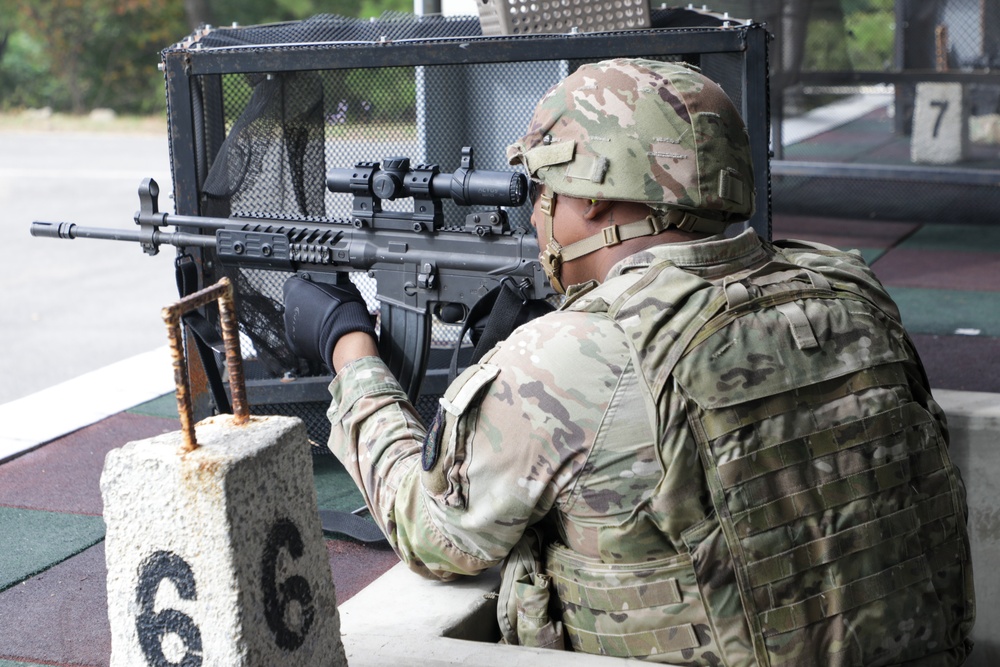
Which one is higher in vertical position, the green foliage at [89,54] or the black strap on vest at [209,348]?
the green foliage at [89,54]

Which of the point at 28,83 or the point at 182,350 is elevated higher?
the point at 28,83

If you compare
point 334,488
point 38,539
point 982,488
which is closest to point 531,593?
point 982,488

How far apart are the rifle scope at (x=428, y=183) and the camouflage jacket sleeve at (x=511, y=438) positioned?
3.67 ft

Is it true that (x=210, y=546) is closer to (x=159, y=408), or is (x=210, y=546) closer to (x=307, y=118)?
(x=307, y=118)

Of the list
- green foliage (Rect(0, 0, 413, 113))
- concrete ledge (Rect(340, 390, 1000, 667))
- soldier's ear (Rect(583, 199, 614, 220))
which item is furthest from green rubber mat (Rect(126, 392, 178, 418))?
green foliage (Rect(0, 0, 413, 113))

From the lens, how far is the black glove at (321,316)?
268 centimetres

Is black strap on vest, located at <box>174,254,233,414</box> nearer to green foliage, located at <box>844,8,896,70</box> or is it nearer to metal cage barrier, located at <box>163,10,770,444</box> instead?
metal cage barrier, located at <box>163,10,770,444</box>

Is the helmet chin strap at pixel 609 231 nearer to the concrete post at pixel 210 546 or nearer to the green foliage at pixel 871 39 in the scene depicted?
the concrete post at pixel 210 546

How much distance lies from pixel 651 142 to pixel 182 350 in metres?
0.92

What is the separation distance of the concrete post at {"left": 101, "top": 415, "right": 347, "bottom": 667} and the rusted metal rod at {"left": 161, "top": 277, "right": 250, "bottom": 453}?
0.02 m

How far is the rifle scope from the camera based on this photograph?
9.73ft

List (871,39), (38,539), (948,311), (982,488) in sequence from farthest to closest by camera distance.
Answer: (871,39), (948,311), (38,539), (982,488)

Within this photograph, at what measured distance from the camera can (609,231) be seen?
2062 millimetres

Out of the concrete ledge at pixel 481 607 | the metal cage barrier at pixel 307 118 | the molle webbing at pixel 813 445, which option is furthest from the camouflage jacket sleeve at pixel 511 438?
the metal cage barrier at pixel 307 118
